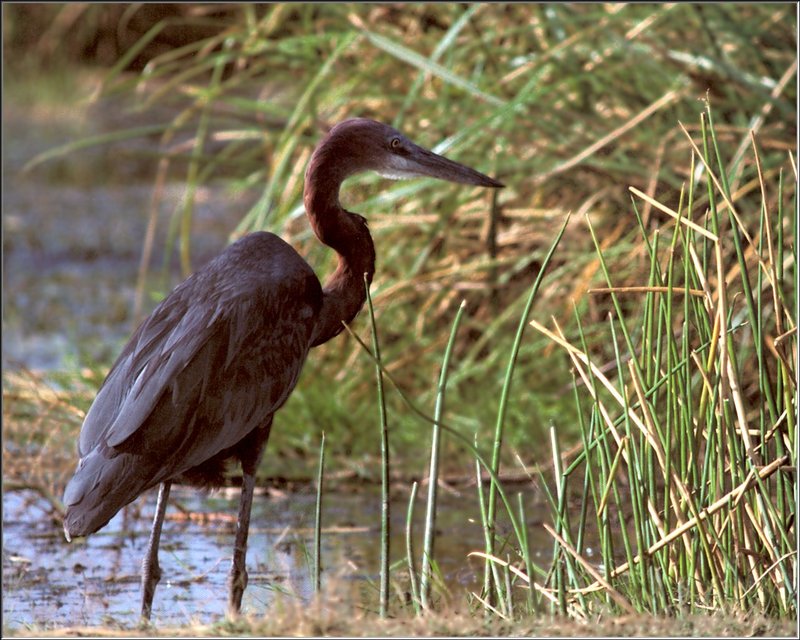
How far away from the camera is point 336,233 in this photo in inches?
138

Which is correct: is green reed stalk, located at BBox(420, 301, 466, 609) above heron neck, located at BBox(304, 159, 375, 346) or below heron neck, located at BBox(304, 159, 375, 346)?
below

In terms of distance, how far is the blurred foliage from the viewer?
4.92 meters

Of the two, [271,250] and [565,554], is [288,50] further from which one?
[565,554]

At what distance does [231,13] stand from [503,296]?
202 inches

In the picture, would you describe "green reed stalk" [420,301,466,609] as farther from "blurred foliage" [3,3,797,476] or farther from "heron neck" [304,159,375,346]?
"blurred foliage" [3,3,797,476]

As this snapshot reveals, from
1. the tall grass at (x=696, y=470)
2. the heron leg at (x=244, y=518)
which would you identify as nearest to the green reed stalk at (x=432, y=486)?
the tall grass at (x=696, y=470)

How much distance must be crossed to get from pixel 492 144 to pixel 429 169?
5.71 feet

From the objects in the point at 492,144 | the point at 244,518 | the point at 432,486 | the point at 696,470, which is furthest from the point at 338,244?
the point at 492,144

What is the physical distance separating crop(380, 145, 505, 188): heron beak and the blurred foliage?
2.95ft

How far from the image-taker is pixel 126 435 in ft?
10.1

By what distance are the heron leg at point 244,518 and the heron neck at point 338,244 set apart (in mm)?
300

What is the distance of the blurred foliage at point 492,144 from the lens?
4918 millimetres

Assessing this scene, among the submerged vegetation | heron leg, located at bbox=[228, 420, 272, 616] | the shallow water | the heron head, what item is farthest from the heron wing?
the submerged vegetation

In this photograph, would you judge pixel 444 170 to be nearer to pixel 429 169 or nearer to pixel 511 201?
pixel 429 169
